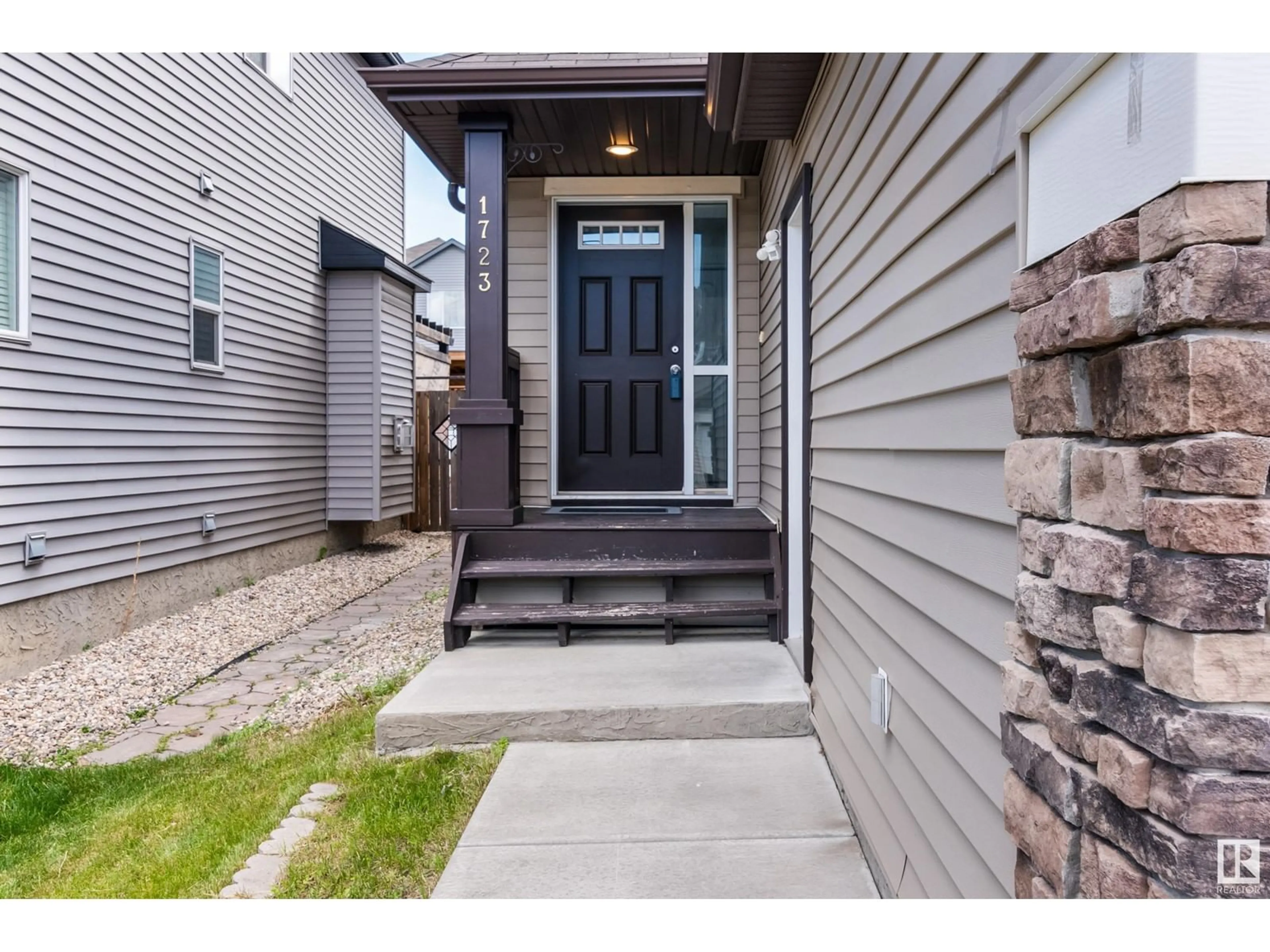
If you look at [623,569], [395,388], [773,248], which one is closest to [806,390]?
[773,248]

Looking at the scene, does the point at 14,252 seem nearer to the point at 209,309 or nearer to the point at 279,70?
the point at 209,309

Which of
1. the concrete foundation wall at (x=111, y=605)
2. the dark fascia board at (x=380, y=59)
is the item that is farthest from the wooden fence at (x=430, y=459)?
the dark fascia board at (x=380, y=59)

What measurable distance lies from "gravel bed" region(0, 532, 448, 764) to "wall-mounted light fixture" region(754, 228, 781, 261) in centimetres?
384

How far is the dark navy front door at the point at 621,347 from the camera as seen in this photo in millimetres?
5500

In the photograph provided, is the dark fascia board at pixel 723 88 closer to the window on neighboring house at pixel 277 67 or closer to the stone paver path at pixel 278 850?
the stone paver path at pixel 278 850

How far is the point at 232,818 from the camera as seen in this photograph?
104 inches

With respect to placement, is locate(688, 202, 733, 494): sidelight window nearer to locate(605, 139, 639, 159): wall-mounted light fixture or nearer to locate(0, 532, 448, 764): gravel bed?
locate(605, 139, 639, 159): wall-mounted light fixture

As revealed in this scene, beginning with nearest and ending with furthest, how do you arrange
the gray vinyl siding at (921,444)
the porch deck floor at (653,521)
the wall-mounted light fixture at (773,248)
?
the gray vinyl siding at (921,444), the wall-mounted light fixture at (773,248), the porch deck floor at (653,521)

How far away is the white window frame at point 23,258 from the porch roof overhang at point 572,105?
2181mm

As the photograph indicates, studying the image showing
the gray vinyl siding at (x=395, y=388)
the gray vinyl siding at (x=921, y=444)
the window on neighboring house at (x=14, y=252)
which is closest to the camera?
the gray vinyl siding at (x=921, y=444)

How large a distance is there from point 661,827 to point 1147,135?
7.06 ft

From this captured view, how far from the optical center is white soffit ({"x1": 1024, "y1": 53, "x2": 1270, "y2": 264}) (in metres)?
0.81

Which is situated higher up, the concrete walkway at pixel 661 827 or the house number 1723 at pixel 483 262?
the house number 1723 at pixel 483 262
